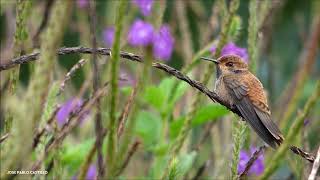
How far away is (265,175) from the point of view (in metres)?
0.82

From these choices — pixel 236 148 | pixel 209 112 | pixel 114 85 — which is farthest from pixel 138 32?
pixel 114 85

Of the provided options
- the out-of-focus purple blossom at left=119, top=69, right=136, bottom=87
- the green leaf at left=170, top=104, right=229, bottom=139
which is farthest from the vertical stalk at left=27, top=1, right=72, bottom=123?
the green leaf at left=170, top=104, right=229, bottom=139

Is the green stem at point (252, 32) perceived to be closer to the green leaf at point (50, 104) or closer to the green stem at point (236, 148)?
the green stem at point (236, 148)

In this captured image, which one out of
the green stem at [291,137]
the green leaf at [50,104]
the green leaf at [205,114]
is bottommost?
the green leaf at [205,114]

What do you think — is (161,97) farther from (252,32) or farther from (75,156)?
(252,32)

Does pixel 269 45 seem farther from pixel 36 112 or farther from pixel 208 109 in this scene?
pixel 36 112

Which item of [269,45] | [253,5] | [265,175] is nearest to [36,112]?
[265,175]

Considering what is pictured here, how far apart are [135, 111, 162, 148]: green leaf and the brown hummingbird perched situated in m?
0.26

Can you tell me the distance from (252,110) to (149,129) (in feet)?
A: 1.56

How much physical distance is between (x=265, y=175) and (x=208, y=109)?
4.57 feet

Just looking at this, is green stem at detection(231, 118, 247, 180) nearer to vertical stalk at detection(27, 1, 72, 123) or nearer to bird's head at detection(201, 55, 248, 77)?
vertical stalk at detection(27, 1, 72, 123)

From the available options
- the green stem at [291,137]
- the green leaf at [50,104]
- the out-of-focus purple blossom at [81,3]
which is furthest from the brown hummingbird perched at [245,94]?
the out-of-focus purple blossom at [81,3]

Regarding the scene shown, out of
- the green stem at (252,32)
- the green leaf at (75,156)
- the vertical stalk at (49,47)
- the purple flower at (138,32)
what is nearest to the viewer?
the vertical stalk at (49,47)

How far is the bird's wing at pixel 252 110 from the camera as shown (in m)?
1.74
